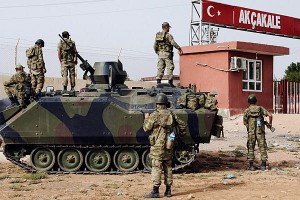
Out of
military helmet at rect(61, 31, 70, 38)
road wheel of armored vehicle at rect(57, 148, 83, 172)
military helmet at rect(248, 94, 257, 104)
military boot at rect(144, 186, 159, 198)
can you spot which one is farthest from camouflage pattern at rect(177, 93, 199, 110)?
military helmet at rect(61, 31, 70, 38)

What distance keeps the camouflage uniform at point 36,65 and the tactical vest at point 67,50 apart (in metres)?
0.58

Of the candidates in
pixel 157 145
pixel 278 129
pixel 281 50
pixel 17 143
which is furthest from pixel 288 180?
pixel 281 50

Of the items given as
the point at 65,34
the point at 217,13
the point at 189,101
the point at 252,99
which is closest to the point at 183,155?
the point at 189,101

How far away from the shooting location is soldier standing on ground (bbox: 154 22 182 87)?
47.0ft

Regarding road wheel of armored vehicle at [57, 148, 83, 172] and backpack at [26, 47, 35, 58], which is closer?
road wheel of armored vehicle at [57, 148, 83, 172]

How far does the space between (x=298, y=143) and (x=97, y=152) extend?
9.14 metres

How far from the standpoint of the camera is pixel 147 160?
40.6 ft

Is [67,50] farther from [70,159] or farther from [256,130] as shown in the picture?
[256,130]

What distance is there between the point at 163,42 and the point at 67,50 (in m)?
2.70

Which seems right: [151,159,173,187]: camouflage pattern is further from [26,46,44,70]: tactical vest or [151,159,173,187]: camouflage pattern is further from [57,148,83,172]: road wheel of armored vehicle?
[26,46,44,70]: tactical vest

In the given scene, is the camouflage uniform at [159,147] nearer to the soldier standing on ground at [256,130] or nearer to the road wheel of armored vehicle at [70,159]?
the road wheel of armored vehicle at [70,159]

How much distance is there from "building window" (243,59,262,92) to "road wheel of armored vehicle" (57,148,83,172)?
15.9m

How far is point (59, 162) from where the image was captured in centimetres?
1259

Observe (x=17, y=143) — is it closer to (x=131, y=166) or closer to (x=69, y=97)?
(x=69, y=97)
